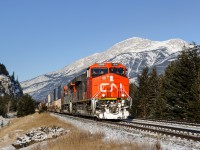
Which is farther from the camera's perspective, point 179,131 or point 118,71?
point 118,71

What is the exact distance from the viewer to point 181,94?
140ft

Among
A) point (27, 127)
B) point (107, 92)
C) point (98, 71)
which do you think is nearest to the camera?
point (107, 92)

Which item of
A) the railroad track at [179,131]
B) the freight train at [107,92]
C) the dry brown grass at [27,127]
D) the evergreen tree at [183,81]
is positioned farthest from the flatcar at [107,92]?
the evergreen tree at [183,81]

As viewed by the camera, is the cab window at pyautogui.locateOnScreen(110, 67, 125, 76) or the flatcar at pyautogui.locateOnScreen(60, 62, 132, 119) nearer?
the flatcar at pyautogui.locateOnScreen(60, 62, 132, 119)

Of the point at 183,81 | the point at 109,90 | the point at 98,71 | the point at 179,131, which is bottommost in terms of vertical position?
the point at 179,131

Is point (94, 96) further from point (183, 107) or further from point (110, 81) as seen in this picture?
point (183, 107)

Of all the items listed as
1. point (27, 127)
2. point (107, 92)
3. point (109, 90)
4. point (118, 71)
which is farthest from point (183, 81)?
point (27, 127)

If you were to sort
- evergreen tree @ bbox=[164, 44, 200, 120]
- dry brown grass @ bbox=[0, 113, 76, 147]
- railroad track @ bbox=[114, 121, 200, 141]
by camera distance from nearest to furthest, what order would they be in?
railroad track @ bbox=[114, 121, 200, 141], dry brown grass @ bbox=[0, 113, 76, 147], evergreen tree @ bbox=[164, 44, 200, 120]

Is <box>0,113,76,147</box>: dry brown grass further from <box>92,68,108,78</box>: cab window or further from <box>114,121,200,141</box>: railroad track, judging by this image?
<box>114,121,200,141</box>: railroad track

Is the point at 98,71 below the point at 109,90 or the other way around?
the other way around

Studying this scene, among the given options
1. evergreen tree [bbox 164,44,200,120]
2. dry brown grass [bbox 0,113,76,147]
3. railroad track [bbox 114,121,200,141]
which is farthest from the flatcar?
evergreen tree [bbox 164,44,200,120]

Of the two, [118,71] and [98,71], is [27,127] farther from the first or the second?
[118,71]

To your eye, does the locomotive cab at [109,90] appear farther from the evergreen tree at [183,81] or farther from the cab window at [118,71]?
the evergreen tree at [183,81]

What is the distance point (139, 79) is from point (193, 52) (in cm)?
2768
